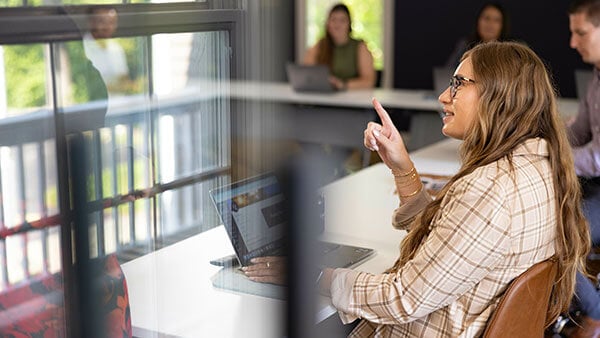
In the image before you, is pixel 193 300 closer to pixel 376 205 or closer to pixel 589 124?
pixel 376 205

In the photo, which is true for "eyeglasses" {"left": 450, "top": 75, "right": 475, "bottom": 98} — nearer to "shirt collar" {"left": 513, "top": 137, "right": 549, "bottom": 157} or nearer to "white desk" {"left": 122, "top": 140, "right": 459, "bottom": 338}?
"shirt collar" {"left": 513, "top": 137, "right": 549, "bottom": 157}

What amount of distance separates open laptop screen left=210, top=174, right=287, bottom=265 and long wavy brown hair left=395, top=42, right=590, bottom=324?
0.99 m

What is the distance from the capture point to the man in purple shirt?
8.30 feet

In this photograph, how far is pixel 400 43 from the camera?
23.2 feet

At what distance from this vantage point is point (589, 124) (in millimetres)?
2906

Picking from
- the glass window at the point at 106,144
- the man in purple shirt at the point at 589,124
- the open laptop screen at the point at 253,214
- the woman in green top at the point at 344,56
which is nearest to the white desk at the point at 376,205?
the man in purple shirt at the point at 589,124

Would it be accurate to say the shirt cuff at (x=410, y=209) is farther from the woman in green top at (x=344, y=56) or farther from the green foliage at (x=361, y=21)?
the green foliage at (x=361, y=21)

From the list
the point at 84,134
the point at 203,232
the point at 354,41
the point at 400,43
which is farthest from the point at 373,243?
the point at 400,43

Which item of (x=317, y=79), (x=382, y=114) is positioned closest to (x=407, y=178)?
(x=382, y=114)

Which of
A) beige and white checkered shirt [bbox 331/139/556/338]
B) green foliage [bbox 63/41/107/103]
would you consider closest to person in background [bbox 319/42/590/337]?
beige and white checkered shirt [bbox 331/139/556/338]

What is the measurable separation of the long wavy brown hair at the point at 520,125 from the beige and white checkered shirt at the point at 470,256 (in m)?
0.03

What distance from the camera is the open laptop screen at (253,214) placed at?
53 cm

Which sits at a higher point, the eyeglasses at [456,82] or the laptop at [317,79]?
the eyeglasses at [456,82]

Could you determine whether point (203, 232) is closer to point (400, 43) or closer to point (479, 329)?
point (479, 329)
